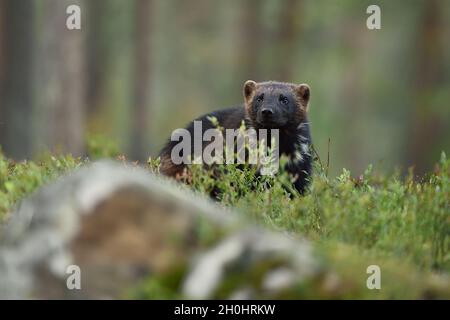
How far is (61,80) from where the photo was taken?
58.2ft

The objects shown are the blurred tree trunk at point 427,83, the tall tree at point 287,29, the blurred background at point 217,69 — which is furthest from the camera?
the tall tree at point 287,29

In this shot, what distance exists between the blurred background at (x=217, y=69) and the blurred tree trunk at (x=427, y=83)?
4cm

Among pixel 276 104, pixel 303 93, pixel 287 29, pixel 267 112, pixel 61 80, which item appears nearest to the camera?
pixel 267 112

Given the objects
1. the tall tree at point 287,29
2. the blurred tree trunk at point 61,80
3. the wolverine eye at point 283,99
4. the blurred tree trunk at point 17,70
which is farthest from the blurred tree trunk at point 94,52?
the wolverine eye at point 283,99

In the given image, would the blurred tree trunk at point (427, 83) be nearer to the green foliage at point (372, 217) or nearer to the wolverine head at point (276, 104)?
the wolverine head at point (276, 104)

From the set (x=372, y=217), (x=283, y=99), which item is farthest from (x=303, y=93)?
(x=372, y=217)

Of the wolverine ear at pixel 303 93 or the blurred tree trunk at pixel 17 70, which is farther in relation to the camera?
the blurred tree trunk at pixel 17 70

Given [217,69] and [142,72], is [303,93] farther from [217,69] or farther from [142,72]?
[217,69]

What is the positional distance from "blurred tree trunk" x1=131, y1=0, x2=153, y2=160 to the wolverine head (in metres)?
19.7

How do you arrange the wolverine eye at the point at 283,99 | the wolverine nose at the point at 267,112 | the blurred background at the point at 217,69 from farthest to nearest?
the blurred background at the point at 217,69
the wolverine eye at the point at 283,99
the wolverine nose at the point at 267,112

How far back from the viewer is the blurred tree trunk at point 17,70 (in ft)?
65.1

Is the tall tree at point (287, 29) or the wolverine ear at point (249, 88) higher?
the tall tree at point (287, 29)

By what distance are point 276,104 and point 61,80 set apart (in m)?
9.17
